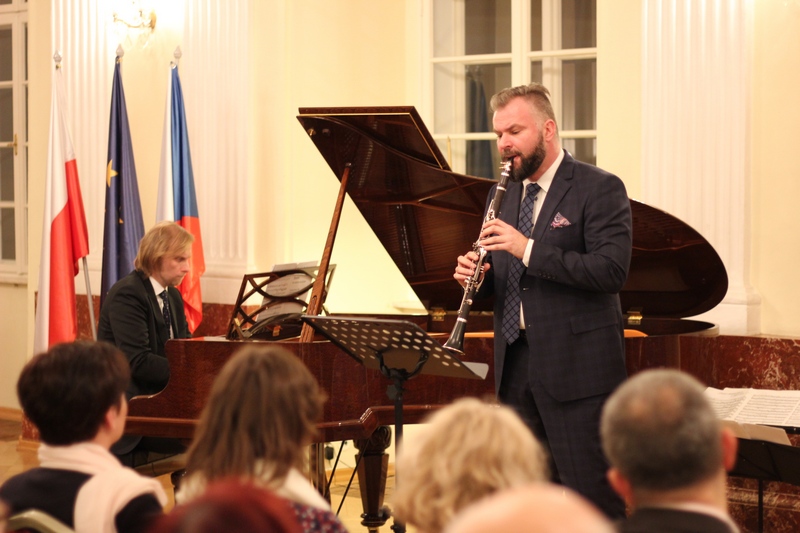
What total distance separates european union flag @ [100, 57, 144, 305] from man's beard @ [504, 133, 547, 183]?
2950mm

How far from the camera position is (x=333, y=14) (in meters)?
5.96

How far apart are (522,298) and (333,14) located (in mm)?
3339

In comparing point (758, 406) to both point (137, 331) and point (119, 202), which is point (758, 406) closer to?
point (137, 331)

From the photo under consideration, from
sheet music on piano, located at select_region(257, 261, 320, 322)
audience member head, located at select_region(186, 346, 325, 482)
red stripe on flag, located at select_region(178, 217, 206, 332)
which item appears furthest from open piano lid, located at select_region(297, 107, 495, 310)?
audience member head, located at select_region(186, 346, 325, 482)

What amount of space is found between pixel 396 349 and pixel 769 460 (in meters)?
1.36

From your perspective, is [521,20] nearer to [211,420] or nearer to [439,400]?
[439,400]

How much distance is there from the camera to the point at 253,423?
1.73m

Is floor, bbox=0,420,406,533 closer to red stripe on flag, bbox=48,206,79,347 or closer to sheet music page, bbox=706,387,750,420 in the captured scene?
red stripe on flag, bbox=48,206,79,347

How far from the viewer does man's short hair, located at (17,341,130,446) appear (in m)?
1.92

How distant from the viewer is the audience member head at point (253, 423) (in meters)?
1.72

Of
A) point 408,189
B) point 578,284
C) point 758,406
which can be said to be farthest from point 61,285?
point 758,406

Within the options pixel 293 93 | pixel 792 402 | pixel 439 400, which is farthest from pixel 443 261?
pixel 293 93

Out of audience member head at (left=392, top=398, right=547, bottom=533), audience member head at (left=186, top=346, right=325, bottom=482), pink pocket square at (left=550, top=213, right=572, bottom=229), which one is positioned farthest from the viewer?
pink pocket square at (left=550, top=213, right=572, bottom=229)

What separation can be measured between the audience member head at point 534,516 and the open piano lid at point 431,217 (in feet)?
9.32
